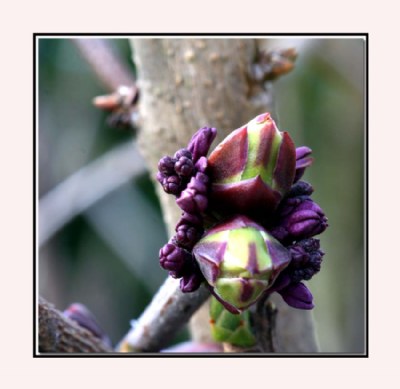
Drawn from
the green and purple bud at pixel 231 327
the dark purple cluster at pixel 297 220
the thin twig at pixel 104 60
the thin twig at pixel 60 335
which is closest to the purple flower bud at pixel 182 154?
the dark purple cluster at pixel 297 220

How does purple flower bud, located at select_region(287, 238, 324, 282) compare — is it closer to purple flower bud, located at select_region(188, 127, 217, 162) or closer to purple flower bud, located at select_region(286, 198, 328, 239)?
purple flower bud, located at select_region(286, 198, 328, 239)

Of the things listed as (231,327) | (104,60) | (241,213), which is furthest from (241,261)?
(104,60)

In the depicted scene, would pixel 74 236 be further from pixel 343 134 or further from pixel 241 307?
pixel 241 307

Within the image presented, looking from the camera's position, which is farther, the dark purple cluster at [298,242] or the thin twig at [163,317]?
the thin twig at [163,317]

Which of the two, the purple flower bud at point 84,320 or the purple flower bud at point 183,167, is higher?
the purple flower bud at point 183,167

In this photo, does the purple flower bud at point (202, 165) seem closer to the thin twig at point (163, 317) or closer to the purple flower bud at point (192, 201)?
the purple flower bud at point (192, 201)
